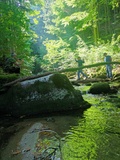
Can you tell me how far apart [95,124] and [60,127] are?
82 centimetres

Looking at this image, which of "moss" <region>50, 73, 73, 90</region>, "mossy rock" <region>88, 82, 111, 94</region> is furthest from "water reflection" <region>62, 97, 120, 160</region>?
"mossy rock" <region>88, 82, 111, 94</region>

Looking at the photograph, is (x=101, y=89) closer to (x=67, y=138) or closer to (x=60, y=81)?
(x=60, y=81)

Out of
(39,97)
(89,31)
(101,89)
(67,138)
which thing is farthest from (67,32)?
(67,138)

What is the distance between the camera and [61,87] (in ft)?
19.4

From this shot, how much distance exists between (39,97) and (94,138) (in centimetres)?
264

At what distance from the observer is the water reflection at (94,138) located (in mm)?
2746

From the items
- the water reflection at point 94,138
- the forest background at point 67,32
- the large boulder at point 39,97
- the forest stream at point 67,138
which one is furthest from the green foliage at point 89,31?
the forest stream at point 67,138

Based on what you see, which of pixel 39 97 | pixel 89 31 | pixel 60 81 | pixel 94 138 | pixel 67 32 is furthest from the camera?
pixel 67 32

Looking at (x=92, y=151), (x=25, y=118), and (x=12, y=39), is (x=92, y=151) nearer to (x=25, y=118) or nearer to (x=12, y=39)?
(x=25, y=118)

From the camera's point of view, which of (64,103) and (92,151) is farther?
(64,103)

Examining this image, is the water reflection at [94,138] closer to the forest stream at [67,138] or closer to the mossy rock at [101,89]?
the forest stream at [67,138]

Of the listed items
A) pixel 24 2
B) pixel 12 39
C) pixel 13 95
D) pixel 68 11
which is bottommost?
pixel 13 95

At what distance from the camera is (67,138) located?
137 inches

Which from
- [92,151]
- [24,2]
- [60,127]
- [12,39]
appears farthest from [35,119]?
[24,2]
